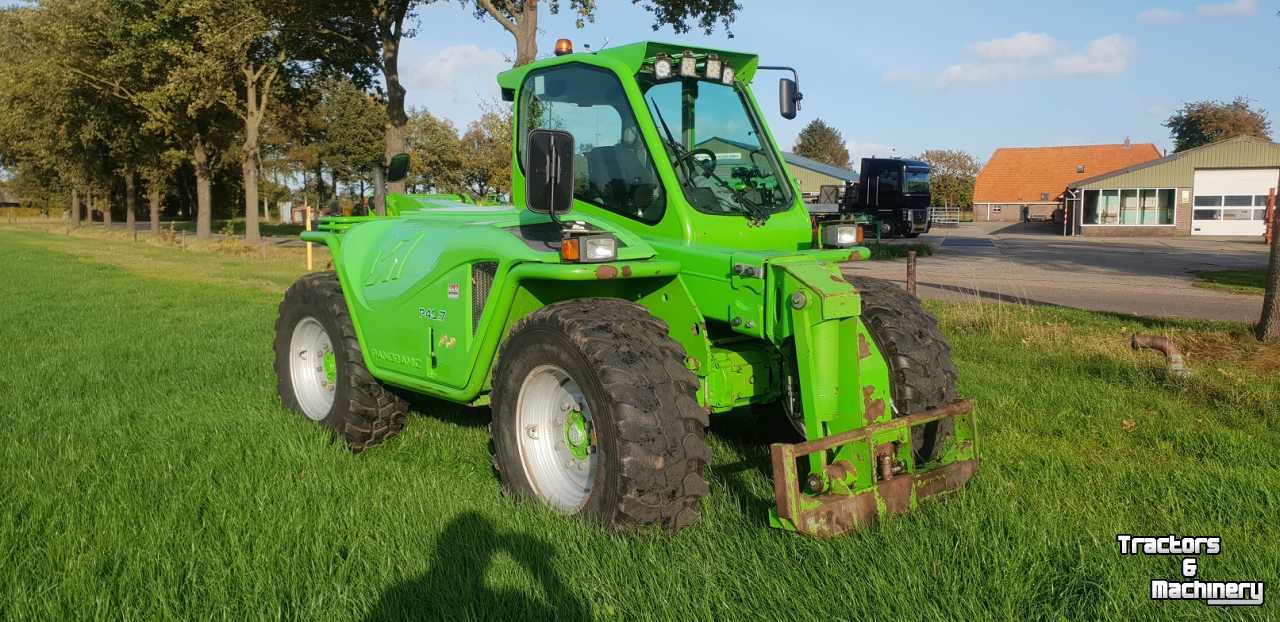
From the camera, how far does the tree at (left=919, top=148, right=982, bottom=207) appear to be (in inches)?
2928

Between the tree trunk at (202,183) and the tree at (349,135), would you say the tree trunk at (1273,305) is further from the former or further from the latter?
the tree at (349,135)

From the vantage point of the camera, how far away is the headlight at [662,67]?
4.62m

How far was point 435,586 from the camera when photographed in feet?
11.3

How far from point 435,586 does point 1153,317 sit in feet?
34.4

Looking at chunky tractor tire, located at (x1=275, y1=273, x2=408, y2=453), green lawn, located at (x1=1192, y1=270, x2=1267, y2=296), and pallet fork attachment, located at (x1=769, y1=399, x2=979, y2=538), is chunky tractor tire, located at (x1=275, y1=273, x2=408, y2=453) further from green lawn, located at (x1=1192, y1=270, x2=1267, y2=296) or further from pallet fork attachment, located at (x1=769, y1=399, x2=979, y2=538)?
green lawn, located at (x1=1192, y1=270, x2=1267, y2=296)

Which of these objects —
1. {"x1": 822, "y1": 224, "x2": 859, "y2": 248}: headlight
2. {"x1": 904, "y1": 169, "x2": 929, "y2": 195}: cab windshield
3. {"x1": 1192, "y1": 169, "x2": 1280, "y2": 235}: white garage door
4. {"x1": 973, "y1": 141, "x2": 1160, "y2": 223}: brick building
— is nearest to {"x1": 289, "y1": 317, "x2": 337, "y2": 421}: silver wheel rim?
{"x1": 822, "y1": 224, "x2": 859, "y2": 248}: headlight

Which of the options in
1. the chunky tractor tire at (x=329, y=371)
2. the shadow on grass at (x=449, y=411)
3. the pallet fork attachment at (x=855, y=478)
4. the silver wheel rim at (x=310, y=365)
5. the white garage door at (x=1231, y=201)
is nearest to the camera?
the pallet fork attachment at (x=855, y=478)

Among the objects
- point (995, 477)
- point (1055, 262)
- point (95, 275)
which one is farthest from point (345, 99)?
point (995, 477)

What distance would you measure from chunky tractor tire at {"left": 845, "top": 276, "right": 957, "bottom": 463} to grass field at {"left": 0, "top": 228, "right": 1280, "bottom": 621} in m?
0.34

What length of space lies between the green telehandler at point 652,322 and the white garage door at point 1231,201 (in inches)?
1805

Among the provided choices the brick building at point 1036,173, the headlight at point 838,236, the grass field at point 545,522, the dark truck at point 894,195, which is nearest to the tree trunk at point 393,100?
the grass field at point 545,522

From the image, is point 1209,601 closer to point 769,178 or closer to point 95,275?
point 769,178

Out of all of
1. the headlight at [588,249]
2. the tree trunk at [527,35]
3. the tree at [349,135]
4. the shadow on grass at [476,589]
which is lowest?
the shadow on grass at [476,589]

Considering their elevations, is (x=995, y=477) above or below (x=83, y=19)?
below
